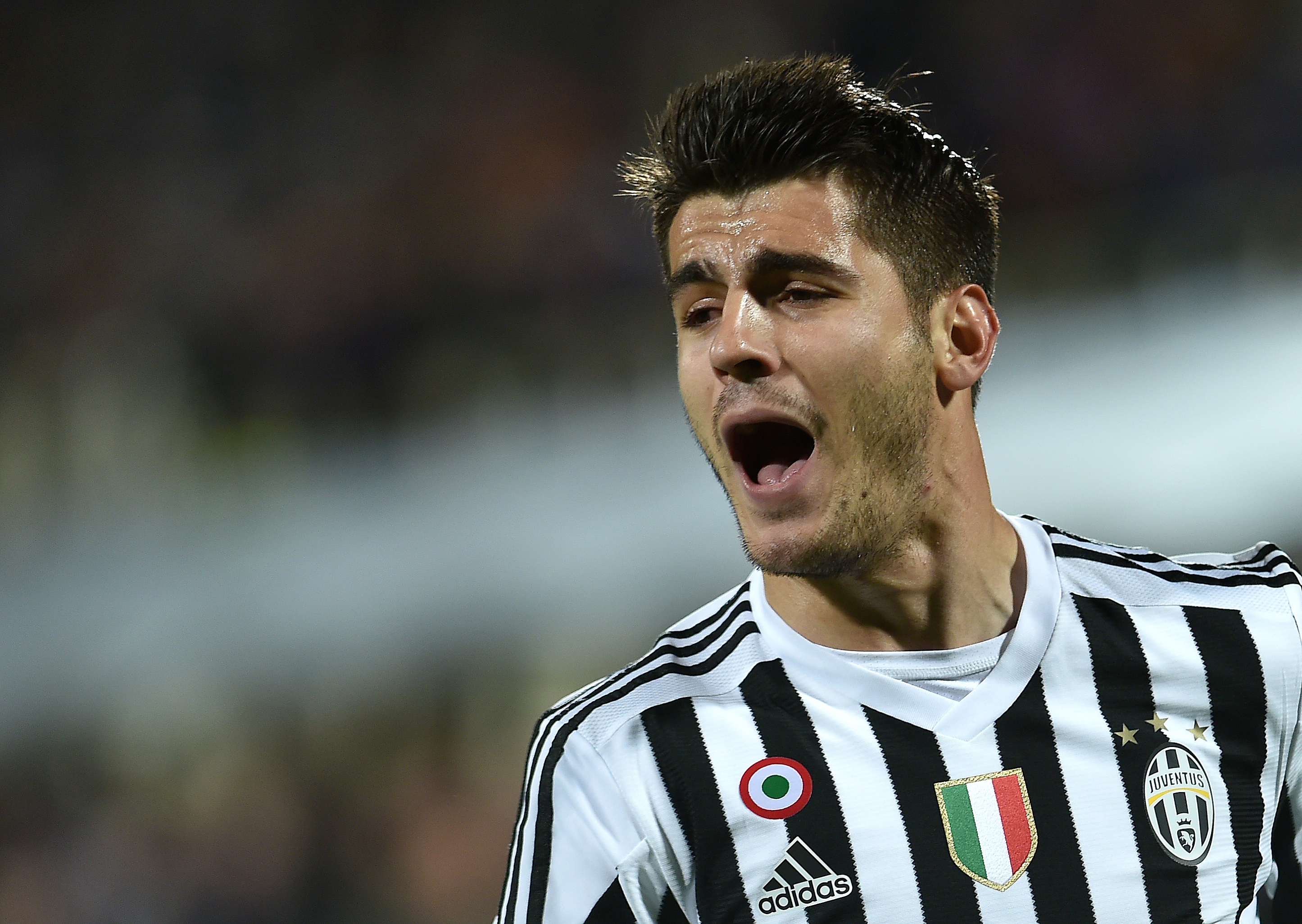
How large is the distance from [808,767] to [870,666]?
6.5 inches

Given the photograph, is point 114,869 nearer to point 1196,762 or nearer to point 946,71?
point 1196,762

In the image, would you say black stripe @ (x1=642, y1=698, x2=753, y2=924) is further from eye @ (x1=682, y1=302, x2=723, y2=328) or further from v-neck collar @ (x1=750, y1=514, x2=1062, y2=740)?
eye @ (x1=682, y1=302, x2=723, y2=328)

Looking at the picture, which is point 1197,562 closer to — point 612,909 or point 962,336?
point 962,336

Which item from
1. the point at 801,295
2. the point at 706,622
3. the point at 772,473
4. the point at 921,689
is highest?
the point at 801,295

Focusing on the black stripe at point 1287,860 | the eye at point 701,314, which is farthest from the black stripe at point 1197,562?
the eye at point 701,314

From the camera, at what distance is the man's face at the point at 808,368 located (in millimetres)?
1474

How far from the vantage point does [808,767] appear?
150 centimetres

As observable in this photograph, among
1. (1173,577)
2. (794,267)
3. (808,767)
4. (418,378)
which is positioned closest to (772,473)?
(794,267)

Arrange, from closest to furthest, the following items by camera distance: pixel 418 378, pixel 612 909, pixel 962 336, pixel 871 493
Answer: pixel 612 909 < pixel 871 493 < pixel 962 336 < pixel 418 378

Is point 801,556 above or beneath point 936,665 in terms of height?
above

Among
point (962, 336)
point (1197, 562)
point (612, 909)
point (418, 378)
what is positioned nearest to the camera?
point (612, 909)

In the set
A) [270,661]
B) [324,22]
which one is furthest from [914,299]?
[324,22]

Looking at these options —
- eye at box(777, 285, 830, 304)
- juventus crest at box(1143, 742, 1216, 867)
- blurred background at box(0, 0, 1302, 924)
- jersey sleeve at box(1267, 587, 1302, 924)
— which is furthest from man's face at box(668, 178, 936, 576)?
blurred background at box(0, 0, 1302, 924)

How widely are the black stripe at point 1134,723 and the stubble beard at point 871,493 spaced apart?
1.08ft
